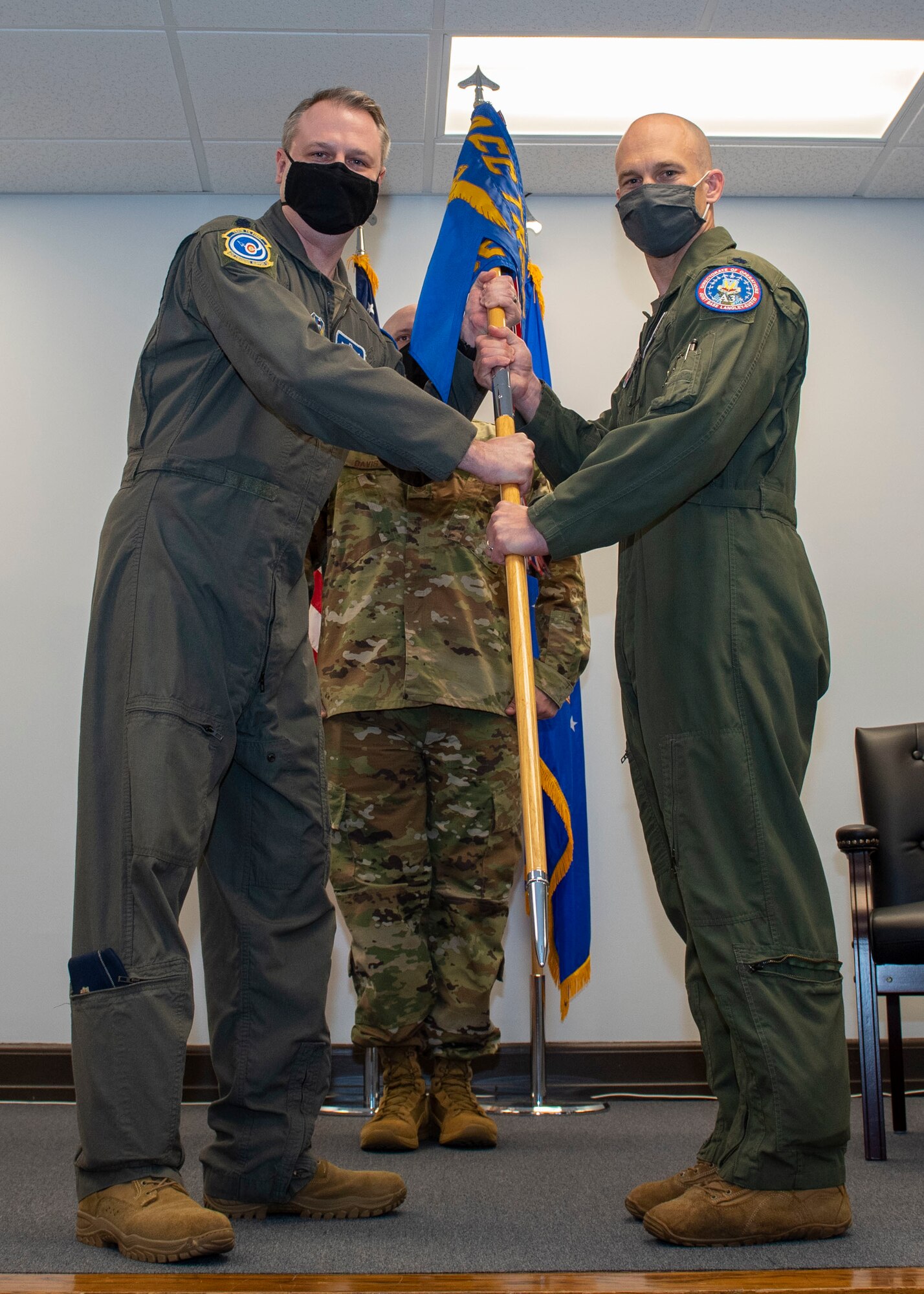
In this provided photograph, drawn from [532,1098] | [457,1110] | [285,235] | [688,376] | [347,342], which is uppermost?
[285,235]

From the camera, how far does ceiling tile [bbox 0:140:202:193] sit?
137 inches

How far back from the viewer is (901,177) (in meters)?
3.67

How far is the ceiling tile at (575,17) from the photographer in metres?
2.97

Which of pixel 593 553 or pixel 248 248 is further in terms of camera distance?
pixel 593 553

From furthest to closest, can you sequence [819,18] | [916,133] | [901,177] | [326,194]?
[901,177] < [916,133] < [819,18] < [326,194]

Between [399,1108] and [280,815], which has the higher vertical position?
[280,815]

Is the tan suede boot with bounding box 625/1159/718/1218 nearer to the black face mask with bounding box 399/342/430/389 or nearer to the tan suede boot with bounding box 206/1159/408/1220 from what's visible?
the tan suede boot with bounding box 206/1159/408/1220

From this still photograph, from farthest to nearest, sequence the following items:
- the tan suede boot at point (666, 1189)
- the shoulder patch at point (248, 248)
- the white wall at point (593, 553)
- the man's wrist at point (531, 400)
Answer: the white wall at point (593, 553), the man's wrist at point (531, 400), the shoulder patch at point (248, 248), the tan suede boot at point (666, 1189)

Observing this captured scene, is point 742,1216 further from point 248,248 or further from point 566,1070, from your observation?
point 566,1070

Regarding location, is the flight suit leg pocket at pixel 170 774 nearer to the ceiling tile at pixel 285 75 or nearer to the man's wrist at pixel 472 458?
the man's wrist at pixel 472 458

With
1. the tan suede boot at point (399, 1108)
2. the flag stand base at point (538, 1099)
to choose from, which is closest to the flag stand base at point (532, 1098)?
the flag stand base at point (538, 1099)

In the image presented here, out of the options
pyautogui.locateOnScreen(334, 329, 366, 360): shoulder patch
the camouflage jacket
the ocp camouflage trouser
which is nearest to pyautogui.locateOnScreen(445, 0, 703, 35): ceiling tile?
the camouflage jacket

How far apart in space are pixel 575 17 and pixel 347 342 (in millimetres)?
1679

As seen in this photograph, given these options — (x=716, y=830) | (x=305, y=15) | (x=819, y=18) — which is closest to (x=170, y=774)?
(x=716, y=830)
